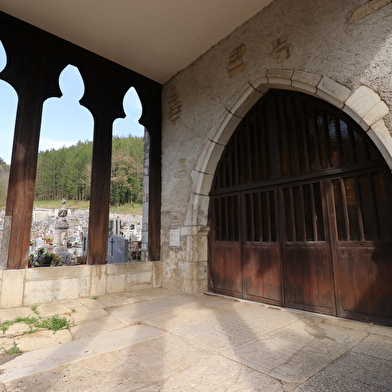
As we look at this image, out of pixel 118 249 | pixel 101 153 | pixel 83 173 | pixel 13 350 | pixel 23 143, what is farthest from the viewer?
pixel 83 173

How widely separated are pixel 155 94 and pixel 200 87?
108 cm

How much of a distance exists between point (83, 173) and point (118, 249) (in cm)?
1417

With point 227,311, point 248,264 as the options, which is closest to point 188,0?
point 248,264

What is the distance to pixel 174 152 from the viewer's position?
169 inches

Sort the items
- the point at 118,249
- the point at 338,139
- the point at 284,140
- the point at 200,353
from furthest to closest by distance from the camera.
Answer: the point at 118,249 → the point at 284,140 → the point at 338,139 → the point at 200,353

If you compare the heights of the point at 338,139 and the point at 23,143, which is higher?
the point at 23,143

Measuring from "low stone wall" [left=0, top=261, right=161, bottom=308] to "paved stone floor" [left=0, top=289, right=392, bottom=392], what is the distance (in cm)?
34

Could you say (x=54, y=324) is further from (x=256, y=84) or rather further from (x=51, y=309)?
(x=256, y=84)

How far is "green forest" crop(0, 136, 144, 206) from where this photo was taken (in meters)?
15.2

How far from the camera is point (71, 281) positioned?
3.38 metres

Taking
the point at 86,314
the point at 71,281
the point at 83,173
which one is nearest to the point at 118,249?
the point at 71,281

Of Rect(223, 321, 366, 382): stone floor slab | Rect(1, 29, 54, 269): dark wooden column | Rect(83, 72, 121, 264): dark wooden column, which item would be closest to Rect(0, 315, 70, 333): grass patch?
Rect(1, 29, 54, 269): dark wooden column

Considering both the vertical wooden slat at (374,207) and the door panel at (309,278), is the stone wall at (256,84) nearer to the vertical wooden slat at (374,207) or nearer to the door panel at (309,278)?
the vertical wooden slat at (374,207)

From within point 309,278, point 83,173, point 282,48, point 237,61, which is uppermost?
point 83,173
